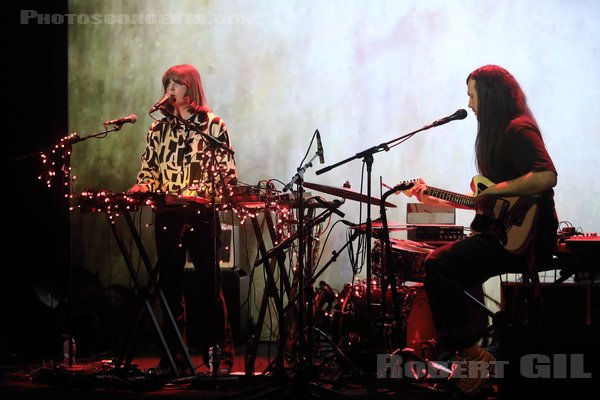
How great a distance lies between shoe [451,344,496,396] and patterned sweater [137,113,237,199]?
194cm

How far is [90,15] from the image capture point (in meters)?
6.47

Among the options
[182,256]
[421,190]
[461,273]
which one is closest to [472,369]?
[461,273]

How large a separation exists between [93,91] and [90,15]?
2.35 ft

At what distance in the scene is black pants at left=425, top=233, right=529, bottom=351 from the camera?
3.77 metres

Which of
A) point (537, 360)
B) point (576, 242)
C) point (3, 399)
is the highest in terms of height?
point (576, 242)

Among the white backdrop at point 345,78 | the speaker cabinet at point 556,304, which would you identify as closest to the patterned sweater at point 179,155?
the white backdrop at point 345,78

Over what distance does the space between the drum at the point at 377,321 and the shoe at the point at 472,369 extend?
67cm

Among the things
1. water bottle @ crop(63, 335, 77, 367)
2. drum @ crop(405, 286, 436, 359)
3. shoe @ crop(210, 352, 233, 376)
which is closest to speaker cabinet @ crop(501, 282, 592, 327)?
drum @ crop(405, 286, 436, 359)

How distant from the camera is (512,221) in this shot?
3799mm

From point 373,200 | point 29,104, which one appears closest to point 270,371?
point 373,200

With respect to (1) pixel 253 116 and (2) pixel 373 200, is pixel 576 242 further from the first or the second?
(1) pixel 253 116

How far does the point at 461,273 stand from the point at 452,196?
0.50 m

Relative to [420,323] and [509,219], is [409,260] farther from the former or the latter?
[509,219]

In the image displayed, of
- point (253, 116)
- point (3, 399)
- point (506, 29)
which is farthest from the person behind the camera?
point (253, 116)
